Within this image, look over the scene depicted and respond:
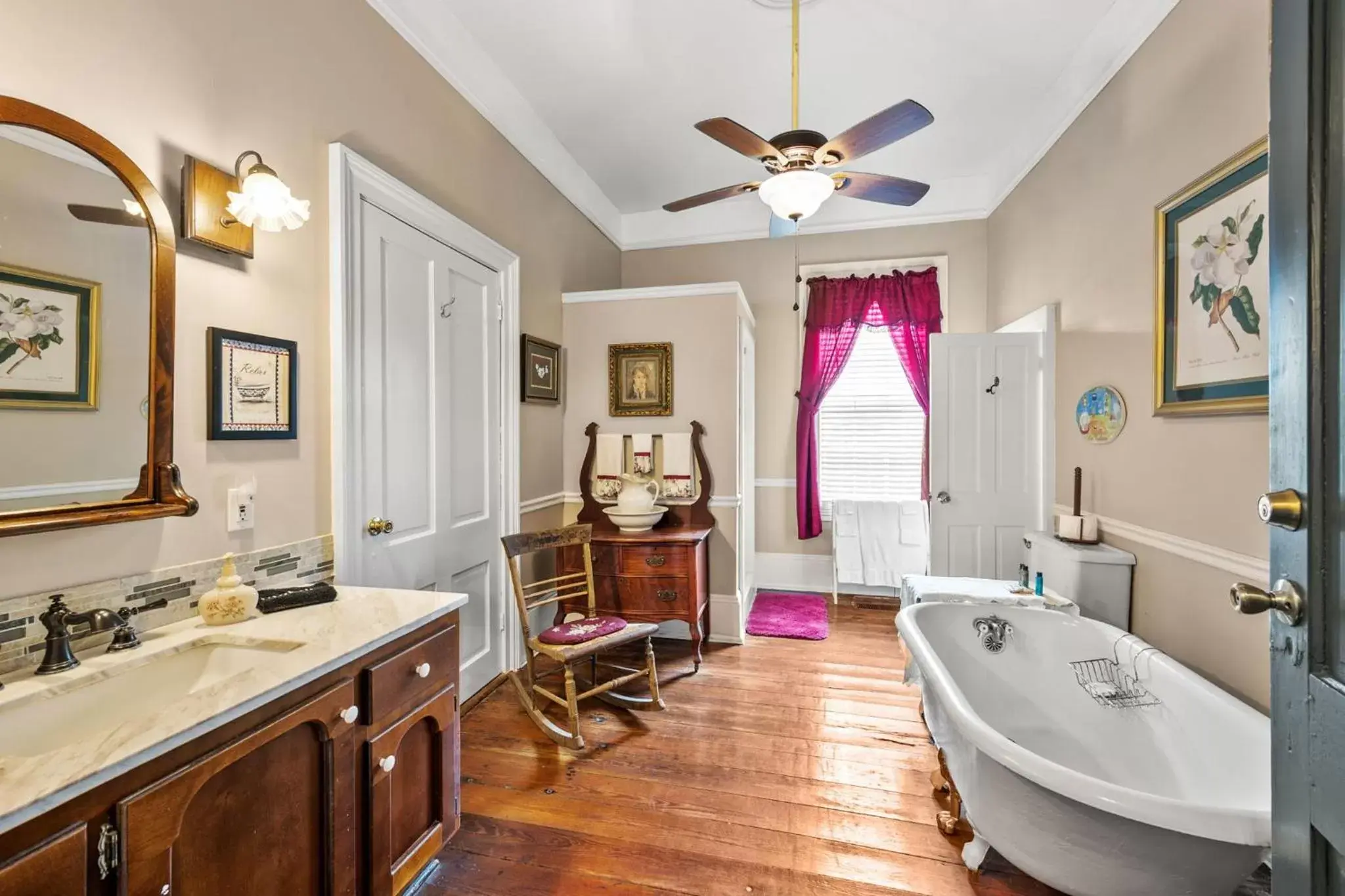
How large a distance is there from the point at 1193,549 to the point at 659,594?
2.29m

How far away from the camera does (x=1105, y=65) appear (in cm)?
256

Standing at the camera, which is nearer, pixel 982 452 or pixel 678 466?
pixel 982 452

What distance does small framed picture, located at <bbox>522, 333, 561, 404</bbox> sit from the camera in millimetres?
3248

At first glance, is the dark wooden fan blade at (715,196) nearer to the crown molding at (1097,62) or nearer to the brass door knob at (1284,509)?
the crown molding at (1097,62)

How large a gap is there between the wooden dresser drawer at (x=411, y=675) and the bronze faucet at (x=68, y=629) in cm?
52

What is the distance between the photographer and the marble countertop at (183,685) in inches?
32.1

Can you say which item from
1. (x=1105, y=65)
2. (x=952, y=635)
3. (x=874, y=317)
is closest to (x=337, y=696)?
(x=952, y=635)

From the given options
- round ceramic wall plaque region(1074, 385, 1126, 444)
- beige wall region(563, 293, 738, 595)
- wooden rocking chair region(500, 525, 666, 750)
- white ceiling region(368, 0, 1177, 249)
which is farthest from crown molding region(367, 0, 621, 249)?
round ceramic wall plaque region(1074, 385, 1126, 444)

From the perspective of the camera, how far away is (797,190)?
2197 mm

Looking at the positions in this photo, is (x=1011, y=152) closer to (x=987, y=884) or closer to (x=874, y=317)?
(x=874, y=317)

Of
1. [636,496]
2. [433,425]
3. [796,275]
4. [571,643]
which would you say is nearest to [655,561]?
[636,496]

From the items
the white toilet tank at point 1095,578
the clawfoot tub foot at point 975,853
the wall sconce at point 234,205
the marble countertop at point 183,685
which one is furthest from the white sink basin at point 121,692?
the white toilet tank at point 1095,578

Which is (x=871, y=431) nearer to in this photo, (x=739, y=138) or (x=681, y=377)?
(x=681, y=377)

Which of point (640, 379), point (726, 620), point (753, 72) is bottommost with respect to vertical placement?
point (726, 620)
